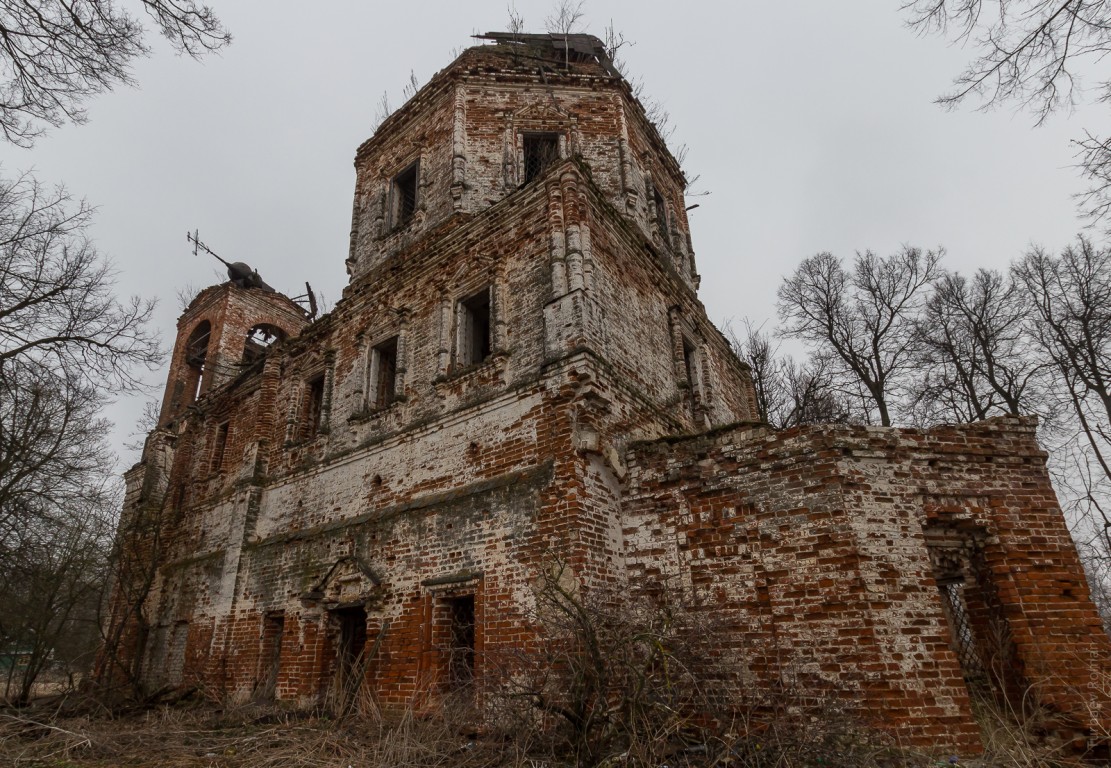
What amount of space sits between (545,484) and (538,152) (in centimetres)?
814

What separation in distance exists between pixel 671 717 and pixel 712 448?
3455mm

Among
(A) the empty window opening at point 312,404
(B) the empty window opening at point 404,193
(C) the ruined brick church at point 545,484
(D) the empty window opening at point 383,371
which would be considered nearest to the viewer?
(C) the ruined brick church at point 545,484

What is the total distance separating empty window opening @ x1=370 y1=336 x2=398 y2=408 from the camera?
1092cm

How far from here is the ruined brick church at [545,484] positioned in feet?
20.4

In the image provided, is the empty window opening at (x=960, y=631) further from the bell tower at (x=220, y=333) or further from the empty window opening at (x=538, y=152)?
the bell tower at (x=220, y=333)

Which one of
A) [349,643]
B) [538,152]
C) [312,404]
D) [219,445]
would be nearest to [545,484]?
[349,643]

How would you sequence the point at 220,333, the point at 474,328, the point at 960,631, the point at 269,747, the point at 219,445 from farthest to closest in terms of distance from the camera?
the point at 220,333 < the point at 219,445 < the point at 474,328 < the point at 960,631 < the point at 269,747

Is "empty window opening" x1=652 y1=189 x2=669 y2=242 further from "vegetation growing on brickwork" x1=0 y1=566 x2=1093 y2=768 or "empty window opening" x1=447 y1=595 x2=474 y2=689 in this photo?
"empty window opening" x1=447 y1=595 x2=474 y2=689

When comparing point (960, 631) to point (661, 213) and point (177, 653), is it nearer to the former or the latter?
point (661, 213)

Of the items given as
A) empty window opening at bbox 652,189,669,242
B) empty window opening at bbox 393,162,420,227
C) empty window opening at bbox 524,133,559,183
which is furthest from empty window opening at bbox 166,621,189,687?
empty window opening at bbox 652,189,669,242

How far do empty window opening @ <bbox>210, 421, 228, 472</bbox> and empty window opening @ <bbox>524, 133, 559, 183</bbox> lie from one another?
973cm

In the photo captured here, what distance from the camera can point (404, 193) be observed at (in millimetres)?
13672

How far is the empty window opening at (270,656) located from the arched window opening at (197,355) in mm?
12566

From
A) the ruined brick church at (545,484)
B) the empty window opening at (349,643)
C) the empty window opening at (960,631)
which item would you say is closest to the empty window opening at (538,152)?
the ruined brick church at (545,484)
